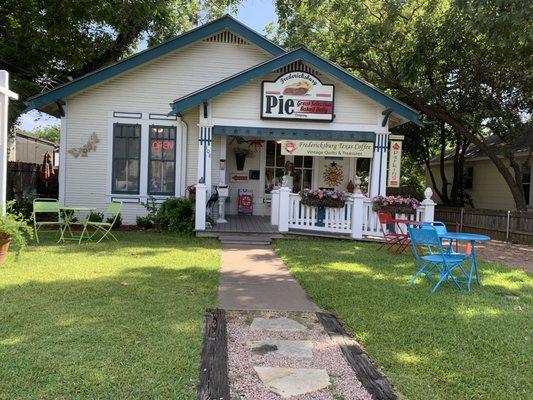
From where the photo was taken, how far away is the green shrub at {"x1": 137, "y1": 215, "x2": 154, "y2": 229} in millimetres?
12758

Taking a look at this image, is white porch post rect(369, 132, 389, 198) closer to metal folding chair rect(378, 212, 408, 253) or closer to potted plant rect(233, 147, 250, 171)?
metal folding chair rect(378, 212, 408, 253)

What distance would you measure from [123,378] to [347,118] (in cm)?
983

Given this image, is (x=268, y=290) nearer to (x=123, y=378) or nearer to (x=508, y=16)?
(x=123, y=378)

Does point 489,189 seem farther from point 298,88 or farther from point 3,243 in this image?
point 3,243

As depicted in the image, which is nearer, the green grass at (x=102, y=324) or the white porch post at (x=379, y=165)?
the green grass at (x=102, y=324)

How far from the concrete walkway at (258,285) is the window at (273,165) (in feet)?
17.5

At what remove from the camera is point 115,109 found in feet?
43.4

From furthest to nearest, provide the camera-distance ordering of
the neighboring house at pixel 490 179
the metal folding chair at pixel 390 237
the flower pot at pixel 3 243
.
A: the neighboring house at pixel 490 179 < the metal folding chair at pixel 390 237 < the flower pot at pixel 3 243

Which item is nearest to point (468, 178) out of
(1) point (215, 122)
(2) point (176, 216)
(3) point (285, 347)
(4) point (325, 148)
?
(4) point (325, 148)

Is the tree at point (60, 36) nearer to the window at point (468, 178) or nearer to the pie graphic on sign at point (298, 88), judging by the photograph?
the pie graphic on sign at point (298, 88)

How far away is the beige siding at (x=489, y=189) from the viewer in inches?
780

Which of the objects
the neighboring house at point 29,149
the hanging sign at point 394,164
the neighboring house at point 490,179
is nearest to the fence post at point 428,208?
the hanging sign at point 394,164

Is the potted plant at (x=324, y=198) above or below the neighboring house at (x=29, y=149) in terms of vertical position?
below

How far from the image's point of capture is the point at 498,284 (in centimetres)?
742
